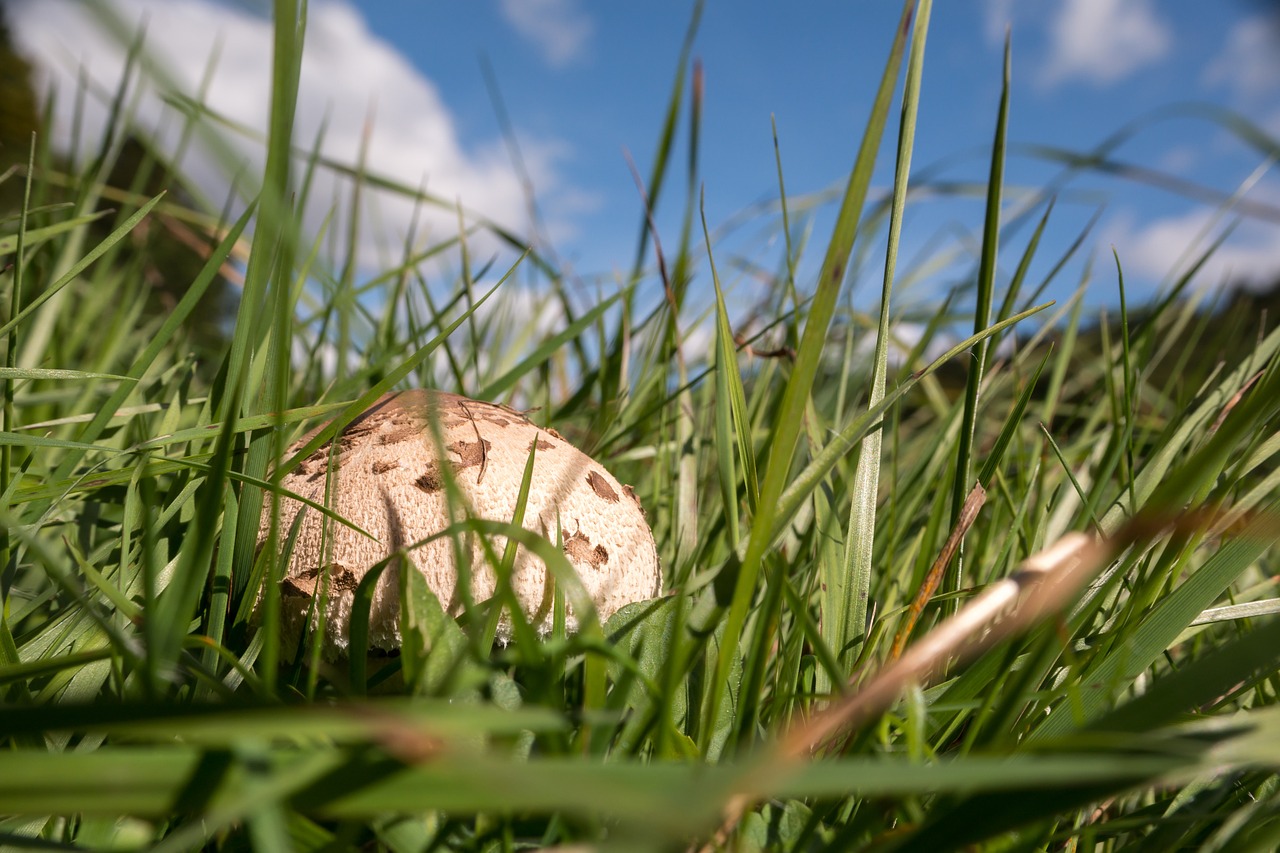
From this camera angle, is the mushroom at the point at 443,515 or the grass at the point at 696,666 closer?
the grass at the point at 696,666

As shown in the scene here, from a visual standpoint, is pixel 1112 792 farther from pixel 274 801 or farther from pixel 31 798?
pixel 31 798

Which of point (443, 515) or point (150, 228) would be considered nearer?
point (443, 515)

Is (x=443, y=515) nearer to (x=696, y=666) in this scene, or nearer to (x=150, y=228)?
(x=696, y=666)

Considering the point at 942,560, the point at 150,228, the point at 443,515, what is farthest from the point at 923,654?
the point at 150,228

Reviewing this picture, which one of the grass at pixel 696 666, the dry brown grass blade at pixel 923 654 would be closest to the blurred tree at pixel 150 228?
the grass at pixel 696 666

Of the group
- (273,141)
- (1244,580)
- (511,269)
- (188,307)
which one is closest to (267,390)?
(188,307)

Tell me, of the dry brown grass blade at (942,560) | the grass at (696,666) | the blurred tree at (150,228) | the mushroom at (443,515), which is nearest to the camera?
the grass at (696,666)

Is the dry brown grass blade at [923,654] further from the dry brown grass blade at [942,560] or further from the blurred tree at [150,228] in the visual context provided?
the blurred tree at [150,228]

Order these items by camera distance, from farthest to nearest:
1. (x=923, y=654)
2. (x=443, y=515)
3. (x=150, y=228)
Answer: (x=150, y=228) → (x=443, y=515) → (x=923, y=654)
